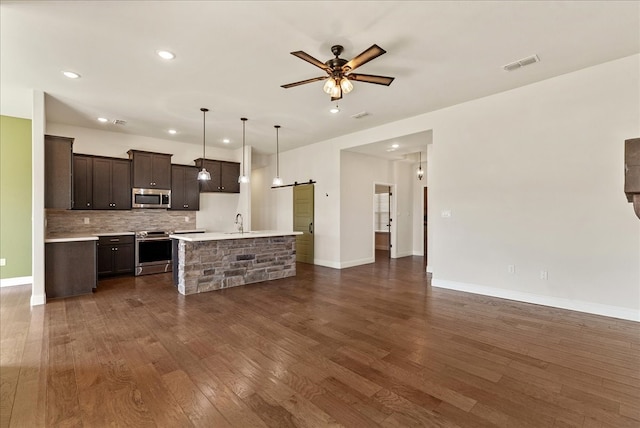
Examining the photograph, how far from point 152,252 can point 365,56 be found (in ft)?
19.5

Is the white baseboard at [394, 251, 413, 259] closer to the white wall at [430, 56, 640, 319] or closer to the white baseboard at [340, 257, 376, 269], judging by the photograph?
the white baseboard at [340, 257, 376, 269]

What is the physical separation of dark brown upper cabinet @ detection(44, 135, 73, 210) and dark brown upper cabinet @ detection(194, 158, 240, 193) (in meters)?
2.83

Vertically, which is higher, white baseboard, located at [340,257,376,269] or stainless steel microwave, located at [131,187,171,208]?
stainless steel microwave, located at [131,187,171,208]

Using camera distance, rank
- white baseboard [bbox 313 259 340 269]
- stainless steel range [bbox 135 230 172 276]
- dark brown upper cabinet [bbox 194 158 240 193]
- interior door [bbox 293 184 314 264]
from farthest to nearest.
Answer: interior door [bbox 293 184 314 264] < dark brown upper cabinet [bbox 194 158 240 193] < white baseboard [bbox 313 259 340 269] < stainless steel range [bbox 135 230 172 276]

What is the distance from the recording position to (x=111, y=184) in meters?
6.34

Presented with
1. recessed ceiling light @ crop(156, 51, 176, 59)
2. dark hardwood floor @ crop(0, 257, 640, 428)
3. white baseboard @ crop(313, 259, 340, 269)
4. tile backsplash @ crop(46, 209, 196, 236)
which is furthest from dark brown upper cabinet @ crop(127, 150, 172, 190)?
white baseboard @ crop(313, 259, 340, 269)

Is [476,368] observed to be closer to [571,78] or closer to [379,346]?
[379,346]

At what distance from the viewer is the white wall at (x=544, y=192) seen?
3.73m

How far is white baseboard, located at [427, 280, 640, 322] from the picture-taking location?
12.2ft

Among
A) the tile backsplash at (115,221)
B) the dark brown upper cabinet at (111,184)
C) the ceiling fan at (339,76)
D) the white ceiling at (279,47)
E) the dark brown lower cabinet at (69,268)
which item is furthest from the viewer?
the dark brown upper cabinet at (111,184)

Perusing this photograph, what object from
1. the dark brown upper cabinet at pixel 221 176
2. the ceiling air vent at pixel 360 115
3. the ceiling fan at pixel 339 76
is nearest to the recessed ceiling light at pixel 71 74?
the ceiling fan at pixel 339 76

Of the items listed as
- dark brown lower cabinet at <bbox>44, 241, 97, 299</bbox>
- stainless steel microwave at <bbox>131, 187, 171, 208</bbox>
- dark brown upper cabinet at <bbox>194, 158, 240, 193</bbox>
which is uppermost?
dark brown upper cabinet at <bbox>194, 158, 240, 193</bbox>

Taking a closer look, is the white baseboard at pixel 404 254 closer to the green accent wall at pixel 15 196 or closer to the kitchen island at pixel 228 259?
the kitchen island at pixel 228 259

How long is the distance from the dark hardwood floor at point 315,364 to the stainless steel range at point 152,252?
183 cm
